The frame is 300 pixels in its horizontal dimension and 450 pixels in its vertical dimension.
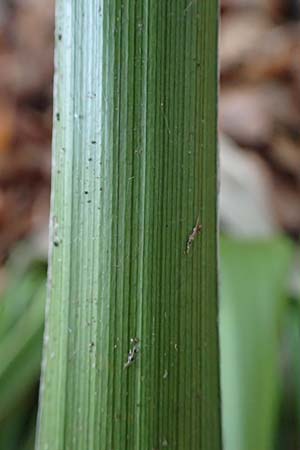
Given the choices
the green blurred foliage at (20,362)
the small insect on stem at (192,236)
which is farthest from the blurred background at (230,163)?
the small insect on stem at (192,236)

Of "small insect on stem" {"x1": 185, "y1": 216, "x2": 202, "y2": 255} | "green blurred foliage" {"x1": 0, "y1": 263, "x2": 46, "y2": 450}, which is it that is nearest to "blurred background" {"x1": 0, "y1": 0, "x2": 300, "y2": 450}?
"green blurred foliage" {"x1": 0, "y1": 263, "x2": 46, "y2": 450}

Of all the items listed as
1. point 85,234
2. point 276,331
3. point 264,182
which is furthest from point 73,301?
point 264,182

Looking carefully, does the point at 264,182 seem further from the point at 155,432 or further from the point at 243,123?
the point at 155,432

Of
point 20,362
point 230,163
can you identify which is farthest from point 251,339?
point 230,163

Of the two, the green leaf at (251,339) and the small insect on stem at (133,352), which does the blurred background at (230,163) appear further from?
the small insect on stem at (133,352)

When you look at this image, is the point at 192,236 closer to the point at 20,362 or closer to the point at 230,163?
the point at 20,362

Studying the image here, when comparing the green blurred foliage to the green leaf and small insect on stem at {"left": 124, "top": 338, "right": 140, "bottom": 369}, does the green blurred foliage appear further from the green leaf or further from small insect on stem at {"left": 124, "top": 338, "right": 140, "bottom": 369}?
small insect on stem at {"left": 124, "top": 338, "right": 140, "bottom": 369}
